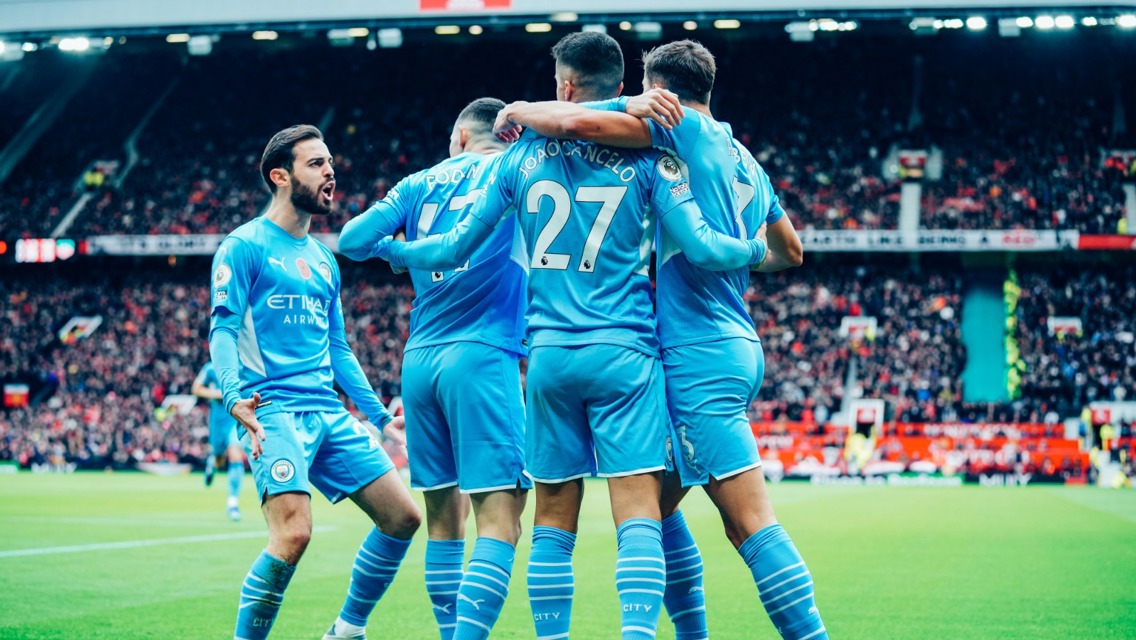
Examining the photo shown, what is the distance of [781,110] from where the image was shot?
40.8 meters

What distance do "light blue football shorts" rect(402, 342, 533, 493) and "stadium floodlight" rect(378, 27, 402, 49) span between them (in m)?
30.6

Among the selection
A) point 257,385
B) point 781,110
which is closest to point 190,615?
point 257,385

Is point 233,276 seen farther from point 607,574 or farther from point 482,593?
point 607,574

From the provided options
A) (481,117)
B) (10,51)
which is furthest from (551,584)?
(10,51)

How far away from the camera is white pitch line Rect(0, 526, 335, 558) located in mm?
10755

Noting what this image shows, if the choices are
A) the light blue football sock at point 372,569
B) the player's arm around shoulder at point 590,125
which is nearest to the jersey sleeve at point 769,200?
the player's arm around shoulder at point 590,125

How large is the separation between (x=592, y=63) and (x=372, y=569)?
262 cm

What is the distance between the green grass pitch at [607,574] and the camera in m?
7.08

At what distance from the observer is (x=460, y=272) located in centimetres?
530

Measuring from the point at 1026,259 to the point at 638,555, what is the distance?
35.3m

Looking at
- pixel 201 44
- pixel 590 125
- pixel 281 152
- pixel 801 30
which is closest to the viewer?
pixel 590 125

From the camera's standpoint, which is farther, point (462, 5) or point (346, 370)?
point (462, 5)

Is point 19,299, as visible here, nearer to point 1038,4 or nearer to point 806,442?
point 806,442

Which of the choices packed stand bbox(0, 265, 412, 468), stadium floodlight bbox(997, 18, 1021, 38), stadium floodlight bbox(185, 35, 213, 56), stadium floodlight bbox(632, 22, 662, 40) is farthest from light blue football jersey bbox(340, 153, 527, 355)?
stadium floodlight bbox(185, 35, 213, 56)
